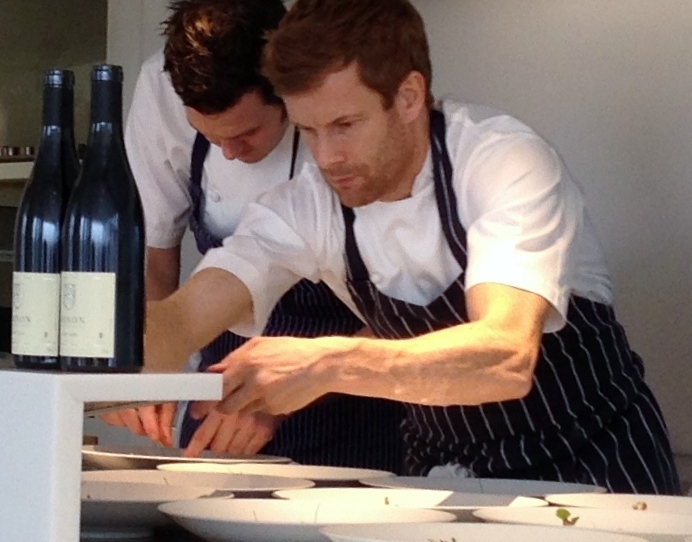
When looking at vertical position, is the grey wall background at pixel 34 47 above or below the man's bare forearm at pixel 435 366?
above

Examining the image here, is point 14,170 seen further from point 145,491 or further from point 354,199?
point 145,491

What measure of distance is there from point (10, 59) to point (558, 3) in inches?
86.5

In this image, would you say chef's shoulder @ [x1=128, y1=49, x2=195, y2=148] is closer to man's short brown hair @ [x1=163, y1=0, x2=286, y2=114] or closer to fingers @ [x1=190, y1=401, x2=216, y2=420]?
man's short brown hair @ [x1=163, y1=0, x2=286, y2=114]

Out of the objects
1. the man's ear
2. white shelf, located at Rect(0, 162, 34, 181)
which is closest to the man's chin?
the man's ear

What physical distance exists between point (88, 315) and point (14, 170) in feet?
10.1

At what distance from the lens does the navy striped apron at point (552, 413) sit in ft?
5.89

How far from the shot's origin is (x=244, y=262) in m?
1.85

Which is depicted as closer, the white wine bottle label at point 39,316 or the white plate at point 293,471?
the white wine bottle label at point 39,316

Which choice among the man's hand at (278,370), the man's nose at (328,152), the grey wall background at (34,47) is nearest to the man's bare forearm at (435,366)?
the man's hand at (278,370)

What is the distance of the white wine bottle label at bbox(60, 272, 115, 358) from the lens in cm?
101

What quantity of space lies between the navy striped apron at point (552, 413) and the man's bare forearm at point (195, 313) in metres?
0.19

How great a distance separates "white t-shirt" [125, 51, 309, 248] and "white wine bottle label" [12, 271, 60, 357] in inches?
45.8

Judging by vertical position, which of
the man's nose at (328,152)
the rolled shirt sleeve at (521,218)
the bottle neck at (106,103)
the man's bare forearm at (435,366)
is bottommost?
the man's bare forearm at (435,366)

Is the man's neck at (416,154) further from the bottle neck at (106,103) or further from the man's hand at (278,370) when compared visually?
the bottle neck at (106,103)
